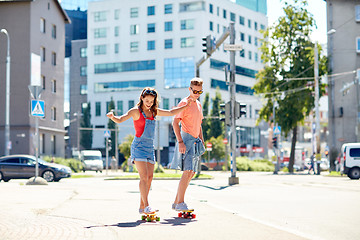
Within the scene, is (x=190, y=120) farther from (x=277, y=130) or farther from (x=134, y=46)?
(x=134, y=46)

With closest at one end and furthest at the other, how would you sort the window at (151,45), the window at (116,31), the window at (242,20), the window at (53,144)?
the window at (53,144)
the window at (151,45)
the window at (116,31)
the window at (242,20)

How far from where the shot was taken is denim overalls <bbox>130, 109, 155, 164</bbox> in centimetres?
781

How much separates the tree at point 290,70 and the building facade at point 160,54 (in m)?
34.0

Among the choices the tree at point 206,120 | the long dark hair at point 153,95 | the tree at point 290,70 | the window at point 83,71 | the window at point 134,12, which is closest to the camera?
the long dark hair at point 153,95

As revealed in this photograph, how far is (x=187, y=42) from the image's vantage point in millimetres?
82312

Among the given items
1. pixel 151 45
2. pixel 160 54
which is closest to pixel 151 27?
pixel 151 45

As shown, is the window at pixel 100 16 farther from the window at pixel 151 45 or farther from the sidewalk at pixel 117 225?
the sidewalk at pixel 117 225

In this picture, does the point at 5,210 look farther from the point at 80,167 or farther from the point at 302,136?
the point at 302,136

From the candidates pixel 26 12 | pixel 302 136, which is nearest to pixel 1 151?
pixel 26 12

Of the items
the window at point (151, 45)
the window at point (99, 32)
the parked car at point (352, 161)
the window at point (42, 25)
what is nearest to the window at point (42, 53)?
the window at point (42, 25)

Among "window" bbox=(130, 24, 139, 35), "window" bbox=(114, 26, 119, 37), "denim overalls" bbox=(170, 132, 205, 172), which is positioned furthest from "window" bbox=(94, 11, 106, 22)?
"denim overalls" bbox=(170, 132, 205, 172)

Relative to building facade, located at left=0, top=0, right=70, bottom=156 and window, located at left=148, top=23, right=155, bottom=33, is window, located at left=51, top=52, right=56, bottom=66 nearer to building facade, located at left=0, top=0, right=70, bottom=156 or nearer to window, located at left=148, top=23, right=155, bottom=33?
building facade, located at left=0, top=0, right=70, bottom=156

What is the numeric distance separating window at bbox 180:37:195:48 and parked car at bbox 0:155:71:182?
55335mm

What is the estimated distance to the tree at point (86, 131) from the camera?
87250 mm
